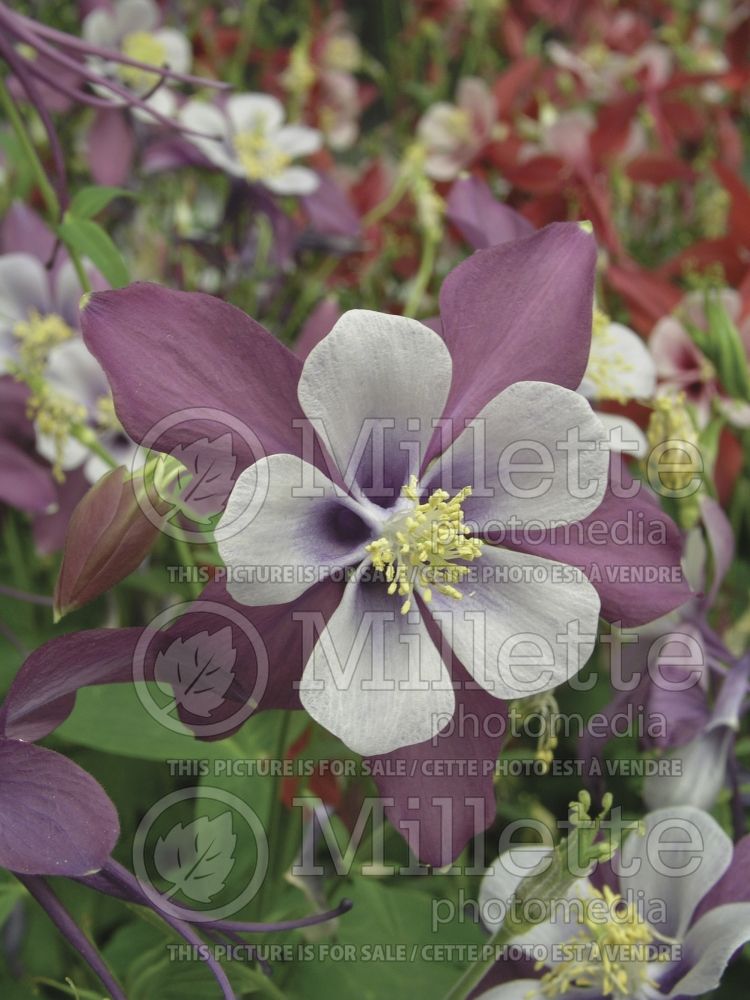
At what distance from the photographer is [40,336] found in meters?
0.59

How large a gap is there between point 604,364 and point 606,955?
25 centimetres

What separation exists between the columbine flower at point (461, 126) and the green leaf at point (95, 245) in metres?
0.47

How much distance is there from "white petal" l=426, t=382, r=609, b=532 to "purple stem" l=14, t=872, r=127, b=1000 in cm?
18

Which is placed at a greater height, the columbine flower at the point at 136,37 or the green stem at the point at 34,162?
the columbine flower at the point at 136,37

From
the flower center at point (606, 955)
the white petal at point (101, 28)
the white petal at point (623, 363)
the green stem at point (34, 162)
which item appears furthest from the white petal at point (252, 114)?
the flower center at point (606, 955)

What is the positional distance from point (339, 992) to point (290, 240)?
47cm

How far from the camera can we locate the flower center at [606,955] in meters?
0.37

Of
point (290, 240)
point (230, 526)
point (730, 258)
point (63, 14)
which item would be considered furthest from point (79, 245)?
point (63, 14)

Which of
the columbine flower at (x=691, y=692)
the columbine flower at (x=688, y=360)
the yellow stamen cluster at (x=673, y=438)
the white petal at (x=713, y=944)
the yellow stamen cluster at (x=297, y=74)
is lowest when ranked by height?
the white petal at (x=713, y=944)

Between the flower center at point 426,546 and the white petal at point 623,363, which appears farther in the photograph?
the white petal at point 623,363

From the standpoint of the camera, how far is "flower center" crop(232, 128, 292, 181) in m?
0.68

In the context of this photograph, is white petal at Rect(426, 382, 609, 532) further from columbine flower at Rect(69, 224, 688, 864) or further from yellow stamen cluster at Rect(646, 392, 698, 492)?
yellow stamen cluster at Rect(646, 392, 698, 492)
